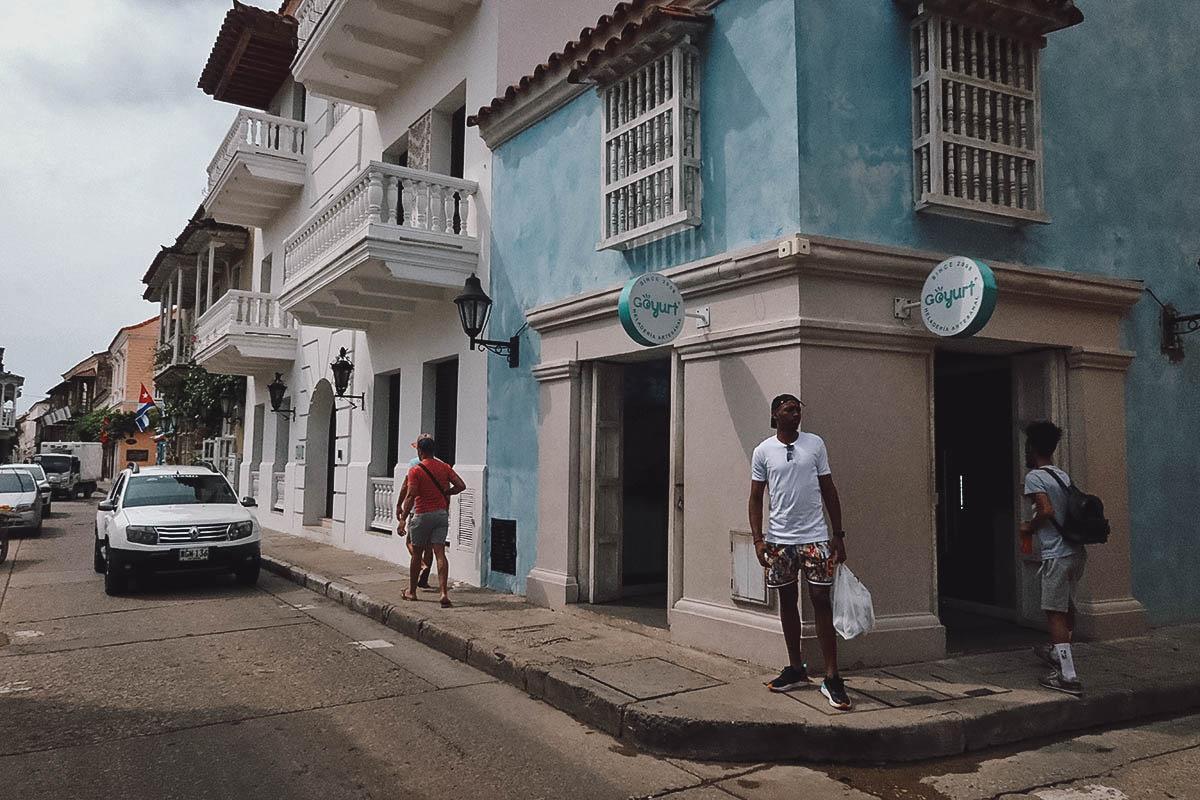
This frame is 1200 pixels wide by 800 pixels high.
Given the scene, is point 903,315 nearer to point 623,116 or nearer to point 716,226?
point 716,226

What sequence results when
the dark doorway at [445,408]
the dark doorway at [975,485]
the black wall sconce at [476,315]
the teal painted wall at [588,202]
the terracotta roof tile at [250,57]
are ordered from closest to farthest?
the teal painted wall at [588,202] → the dark doorway at [975,485] → the black wall sconce at [476,315] → the dark doorway at [445,408] → the terracotta roof tile at [250,57]

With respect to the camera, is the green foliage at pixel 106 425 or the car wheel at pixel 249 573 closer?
the car wheel at pixel 249 573

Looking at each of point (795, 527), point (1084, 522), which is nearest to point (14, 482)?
point (795, 527)

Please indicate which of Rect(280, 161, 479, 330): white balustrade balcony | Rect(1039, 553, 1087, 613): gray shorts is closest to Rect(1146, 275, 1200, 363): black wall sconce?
Rect(1039, 553, 1087, 613): gray shorts

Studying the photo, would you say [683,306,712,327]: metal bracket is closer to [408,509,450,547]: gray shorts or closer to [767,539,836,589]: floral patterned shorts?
[767,539,836,589]: floral patterned shorts

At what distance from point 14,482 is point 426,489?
45.7 ft

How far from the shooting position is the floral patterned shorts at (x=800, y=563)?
531 cm

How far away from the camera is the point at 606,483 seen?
857cm

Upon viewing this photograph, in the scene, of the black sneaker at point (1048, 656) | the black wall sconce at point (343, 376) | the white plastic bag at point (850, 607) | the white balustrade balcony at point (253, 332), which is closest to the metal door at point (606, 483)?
the white plastic bag at point (850, 607)

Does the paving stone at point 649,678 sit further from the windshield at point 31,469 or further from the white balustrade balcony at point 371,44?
the windshield at point 31,469

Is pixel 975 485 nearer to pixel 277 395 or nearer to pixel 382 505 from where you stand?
pixel 382 505

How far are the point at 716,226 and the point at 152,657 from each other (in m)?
5.81

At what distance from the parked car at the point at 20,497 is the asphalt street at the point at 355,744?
1139 cm

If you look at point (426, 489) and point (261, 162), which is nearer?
point (426, 489)
